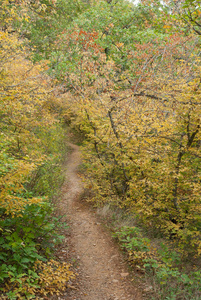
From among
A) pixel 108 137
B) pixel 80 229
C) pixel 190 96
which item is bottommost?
pixel 80 229

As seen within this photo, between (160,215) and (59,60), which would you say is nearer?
(160,215)

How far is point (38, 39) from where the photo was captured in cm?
1443

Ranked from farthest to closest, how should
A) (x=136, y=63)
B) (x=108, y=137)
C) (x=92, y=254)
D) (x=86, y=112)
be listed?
1. (x=136, y=63)
2. (x=86, y=112)
3. (x=108, y=137)
4. (x=92, y=254)

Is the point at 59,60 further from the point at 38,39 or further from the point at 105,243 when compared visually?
the point at 105,243

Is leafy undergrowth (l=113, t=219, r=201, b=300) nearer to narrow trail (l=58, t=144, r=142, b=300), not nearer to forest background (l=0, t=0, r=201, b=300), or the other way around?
forest background (l=0, t=0, r=201, b=300)

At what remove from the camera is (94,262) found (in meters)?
5.68

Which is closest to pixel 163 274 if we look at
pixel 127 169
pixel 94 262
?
pixel 94 262

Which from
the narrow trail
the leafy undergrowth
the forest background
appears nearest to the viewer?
the forest background

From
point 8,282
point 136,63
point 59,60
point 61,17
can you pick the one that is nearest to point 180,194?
point 8,282

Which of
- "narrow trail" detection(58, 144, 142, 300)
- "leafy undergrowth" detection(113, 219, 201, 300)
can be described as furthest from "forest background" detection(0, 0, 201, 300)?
"narrow trail" detection(58, 144, 142, 300)

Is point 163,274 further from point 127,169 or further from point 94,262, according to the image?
point 127,169

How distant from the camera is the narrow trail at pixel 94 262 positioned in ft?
15.2

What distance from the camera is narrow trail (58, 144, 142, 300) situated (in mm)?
4629

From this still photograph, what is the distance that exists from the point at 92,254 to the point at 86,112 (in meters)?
5.13
